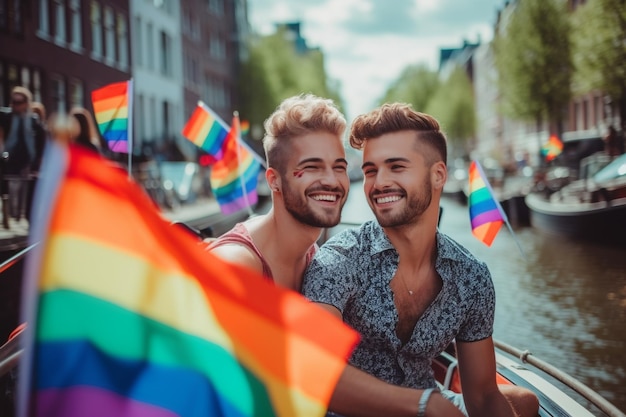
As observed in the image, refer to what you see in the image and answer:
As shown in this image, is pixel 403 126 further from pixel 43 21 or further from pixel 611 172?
pixel 43 21

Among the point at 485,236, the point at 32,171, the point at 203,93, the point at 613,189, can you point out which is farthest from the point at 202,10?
the point at 485,236

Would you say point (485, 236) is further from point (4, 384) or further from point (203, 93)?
point (203, 93)

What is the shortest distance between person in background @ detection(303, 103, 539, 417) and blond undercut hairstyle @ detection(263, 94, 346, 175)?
0.10 meters

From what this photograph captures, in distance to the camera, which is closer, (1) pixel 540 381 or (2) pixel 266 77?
Answer: (1) pixel 540 381

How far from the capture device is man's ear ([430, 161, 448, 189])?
2613 millimetres

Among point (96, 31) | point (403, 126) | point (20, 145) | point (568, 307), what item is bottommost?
point (568, 307)

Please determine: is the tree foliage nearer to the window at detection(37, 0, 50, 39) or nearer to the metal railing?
the window at detection(37, 0, 50, 39)

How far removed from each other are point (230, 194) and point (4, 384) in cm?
439

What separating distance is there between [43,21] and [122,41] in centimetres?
607

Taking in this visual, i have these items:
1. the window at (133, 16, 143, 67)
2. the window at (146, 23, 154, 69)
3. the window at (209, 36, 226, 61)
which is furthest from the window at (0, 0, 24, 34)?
the window at (209, 36, 226, 61)

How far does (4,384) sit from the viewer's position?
2.28 m

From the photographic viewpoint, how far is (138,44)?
2650 cm

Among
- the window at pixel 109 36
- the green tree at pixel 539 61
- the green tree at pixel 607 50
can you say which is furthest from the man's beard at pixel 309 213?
the green tree at pixel 539 61

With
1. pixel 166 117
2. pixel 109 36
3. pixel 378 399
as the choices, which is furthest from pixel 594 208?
pixel 166 117
